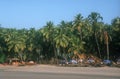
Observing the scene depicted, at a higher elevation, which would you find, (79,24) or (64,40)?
(79,24)

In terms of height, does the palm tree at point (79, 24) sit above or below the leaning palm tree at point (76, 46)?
above

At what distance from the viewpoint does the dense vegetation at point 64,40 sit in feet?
227

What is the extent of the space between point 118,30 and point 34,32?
72.0 ft

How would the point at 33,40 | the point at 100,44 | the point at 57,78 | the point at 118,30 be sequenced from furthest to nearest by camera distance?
the point at 33,40 < the point at 100,44 < the point at 118,30 < the point at 57,78

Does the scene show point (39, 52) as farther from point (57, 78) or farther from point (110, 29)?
point (57, 78)

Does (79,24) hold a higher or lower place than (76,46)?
higher

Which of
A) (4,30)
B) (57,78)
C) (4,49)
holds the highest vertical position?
(4,30)

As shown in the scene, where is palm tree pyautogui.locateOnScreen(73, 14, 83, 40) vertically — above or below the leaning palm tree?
above

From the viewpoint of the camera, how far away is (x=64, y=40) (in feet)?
229

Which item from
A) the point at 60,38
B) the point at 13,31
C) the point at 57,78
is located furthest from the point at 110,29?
the point at 57,78

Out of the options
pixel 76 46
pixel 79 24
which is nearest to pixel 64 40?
pixel 76 46

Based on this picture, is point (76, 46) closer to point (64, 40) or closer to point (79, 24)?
point (64, 40)

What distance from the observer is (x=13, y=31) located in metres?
77.0

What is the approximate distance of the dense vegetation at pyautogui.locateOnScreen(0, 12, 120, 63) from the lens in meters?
69.1
